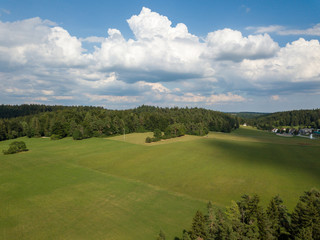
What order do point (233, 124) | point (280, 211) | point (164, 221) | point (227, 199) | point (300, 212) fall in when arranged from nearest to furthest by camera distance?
point (300, 212)
point (280, 211)
point (164, 221)
point (227, 199)
point (233, 124)

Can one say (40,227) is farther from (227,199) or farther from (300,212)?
(300,212)

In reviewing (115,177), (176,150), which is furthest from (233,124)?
(115,177)

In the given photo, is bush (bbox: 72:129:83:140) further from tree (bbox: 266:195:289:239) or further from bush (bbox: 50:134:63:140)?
tree (bbox: 266:195:289:239)

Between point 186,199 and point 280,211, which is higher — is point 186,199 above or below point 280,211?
below

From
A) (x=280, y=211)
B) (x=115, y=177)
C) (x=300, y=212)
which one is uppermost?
(x=300, y=212)

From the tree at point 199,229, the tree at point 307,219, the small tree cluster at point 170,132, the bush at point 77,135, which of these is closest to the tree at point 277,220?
the tree at point 307,219

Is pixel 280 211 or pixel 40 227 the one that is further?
Answer: pixel 40 227

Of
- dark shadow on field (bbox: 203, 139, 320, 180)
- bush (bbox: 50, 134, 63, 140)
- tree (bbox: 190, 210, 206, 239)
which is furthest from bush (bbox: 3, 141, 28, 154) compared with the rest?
tree (bbox: 190, 210, 206, 239)

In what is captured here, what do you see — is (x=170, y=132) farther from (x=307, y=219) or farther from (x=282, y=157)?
(x=307, y=219)
